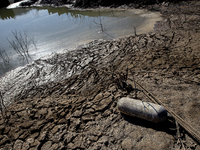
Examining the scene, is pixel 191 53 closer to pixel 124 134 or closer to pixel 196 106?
pixel 196 106

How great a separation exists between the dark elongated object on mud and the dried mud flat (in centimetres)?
15

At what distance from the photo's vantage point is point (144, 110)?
89.4 inches

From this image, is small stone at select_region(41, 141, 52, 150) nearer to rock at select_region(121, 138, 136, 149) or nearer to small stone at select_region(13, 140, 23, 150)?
small stone at select_region(13, 140, 23, 150)

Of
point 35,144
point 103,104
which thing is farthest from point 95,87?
point 35,144

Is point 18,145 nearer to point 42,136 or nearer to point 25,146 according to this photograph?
point 25,146

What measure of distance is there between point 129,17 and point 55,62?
612cm

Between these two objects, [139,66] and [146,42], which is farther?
[146,42]

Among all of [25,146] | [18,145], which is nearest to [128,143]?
[25,146]

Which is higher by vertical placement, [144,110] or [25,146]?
[144,110]

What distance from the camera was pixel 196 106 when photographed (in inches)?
95.7

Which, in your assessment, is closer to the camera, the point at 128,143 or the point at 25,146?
the point at 128,143

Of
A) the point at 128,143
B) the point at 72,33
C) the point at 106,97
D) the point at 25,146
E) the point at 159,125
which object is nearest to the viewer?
the point at 128,143

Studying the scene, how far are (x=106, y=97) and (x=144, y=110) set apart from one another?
100cm

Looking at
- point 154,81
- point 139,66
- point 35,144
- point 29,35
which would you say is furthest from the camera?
point 29,35
